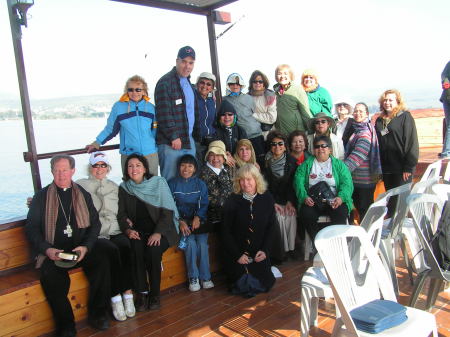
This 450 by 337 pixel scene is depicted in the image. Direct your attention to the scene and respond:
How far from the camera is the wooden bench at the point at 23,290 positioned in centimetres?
272

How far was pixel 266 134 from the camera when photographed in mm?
4707

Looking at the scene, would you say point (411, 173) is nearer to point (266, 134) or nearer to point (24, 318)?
point (266, 134)

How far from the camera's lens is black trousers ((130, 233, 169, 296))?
3.18 meters

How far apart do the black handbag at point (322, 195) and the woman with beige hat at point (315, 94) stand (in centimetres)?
115

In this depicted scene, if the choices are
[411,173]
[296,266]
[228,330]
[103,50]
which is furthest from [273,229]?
[103,50]

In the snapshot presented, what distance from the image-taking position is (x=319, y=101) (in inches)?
190

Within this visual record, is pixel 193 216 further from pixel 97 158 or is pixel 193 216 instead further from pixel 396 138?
pixel 396 138

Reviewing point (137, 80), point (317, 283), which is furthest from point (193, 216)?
point (317, 283)

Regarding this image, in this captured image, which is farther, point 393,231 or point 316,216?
point 316,216

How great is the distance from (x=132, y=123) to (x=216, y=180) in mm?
894

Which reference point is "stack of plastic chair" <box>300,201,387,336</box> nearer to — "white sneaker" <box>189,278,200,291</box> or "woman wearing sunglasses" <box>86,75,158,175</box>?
"white sneaker" <box>189,278,200,291</box>

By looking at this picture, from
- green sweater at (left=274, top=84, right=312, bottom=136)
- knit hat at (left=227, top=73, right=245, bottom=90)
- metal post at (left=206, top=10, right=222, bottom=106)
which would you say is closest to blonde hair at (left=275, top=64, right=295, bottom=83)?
green sweater at (left=274, top=84, right=312, bottom=136)

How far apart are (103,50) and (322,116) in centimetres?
366

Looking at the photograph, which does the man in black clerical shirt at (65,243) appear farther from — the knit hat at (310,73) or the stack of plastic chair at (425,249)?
the knit hat at (310,73)
